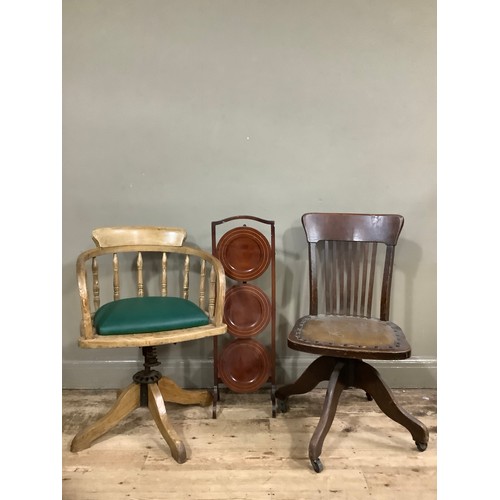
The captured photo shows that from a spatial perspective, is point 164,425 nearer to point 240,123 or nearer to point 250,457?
point 250,457

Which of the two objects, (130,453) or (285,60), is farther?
(285,60)

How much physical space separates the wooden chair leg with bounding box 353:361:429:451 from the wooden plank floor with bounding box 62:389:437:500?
8 centimetres

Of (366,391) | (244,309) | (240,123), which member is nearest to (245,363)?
(244,309)

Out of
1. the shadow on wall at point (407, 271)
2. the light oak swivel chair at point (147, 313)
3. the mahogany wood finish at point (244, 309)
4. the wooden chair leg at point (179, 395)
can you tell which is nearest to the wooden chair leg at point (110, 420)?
the light oak swivel chair at point (147, 313)

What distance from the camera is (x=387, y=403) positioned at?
1.59m

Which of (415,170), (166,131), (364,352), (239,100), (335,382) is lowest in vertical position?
(335,382)

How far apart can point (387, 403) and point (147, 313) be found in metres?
1.07

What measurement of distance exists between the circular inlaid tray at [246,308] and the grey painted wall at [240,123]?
0.30 meters

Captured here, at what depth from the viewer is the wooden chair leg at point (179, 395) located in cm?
181

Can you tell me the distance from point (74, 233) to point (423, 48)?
2228 mm

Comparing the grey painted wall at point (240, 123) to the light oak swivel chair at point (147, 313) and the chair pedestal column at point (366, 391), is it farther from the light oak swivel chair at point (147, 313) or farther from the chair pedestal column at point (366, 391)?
the chair pedestal column at point (366, 391)
